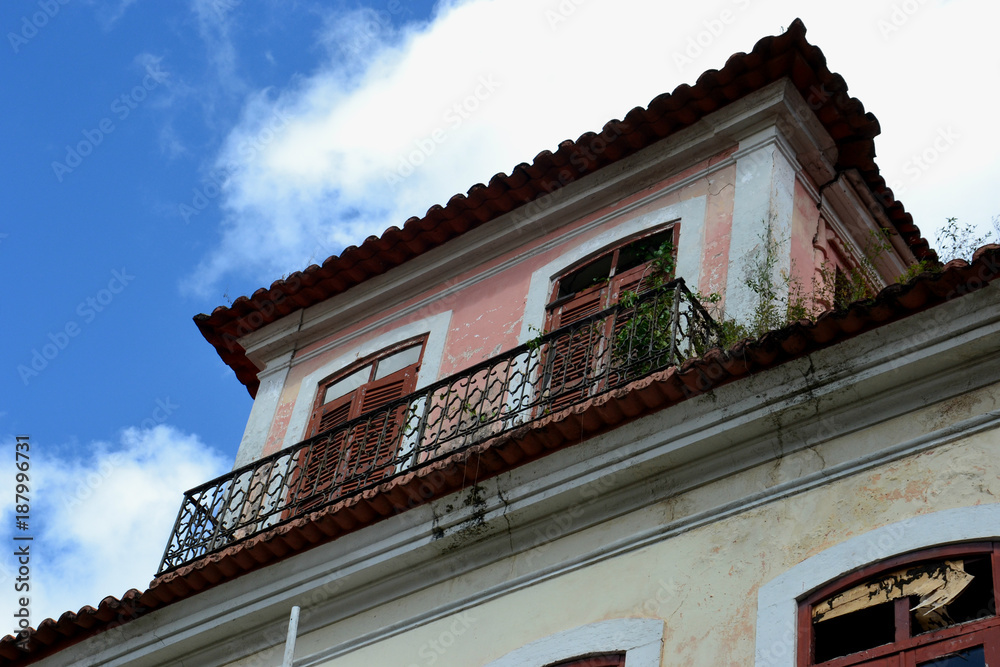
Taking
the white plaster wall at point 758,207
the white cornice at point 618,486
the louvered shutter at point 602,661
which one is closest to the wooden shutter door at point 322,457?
the white cornice at point 618,486

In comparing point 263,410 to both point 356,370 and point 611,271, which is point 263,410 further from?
point 611,271

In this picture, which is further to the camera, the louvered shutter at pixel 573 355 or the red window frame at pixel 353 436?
the red window frame at pixel 353 436

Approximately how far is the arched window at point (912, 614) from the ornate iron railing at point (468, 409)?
7.24ft

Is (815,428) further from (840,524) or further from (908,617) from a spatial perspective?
(908,617)

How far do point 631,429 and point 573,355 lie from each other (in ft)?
5.83

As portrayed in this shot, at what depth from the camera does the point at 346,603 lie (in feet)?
31.3

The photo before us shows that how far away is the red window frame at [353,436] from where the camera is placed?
10617 mm

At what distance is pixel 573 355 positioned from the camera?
1037 cm

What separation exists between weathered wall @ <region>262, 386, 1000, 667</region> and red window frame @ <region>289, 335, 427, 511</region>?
1.70m

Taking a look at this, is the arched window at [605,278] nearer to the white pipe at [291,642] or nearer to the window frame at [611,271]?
the window frame at [611,271]

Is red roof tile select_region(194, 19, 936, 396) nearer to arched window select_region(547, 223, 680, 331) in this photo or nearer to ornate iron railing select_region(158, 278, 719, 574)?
arched window select_region(547, 223, 680, 331)

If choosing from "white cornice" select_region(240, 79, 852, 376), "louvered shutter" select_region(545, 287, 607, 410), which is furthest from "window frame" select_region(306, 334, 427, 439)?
"louvered shutter" select_region(545, 287, 607, 410)

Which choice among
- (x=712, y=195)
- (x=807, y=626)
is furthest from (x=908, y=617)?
(x=712, y=195)

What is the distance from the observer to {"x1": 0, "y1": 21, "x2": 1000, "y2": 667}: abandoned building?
747 cm
